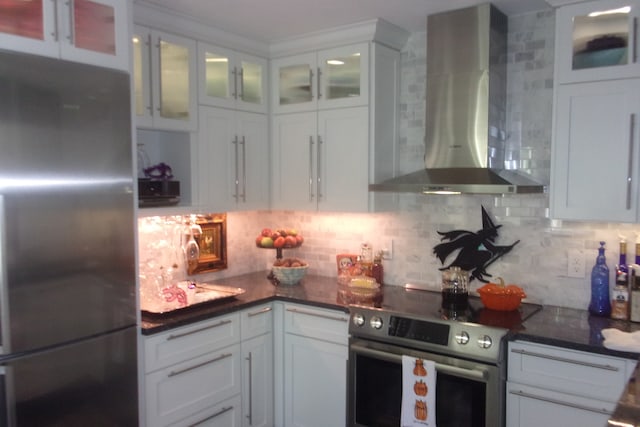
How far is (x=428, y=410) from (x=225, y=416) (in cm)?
113

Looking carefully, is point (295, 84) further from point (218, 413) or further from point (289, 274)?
point (218, 413)

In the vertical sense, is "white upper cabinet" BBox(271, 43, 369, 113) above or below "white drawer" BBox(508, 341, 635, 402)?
above

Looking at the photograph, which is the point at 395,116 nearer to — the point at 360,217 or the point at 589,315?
the point at 360,217

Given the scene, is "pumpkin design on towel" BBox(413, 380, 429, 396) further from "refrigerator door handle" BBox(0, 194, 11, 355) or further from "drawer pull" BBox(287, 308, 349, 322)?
"refrigerator door handle" BBox(0, 194, 11, 355)

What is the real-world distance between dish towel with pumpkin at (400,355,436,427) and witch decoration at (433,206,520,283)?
0.78 metres

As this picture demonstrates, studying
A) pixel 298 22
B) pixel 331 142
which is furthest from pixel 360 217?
pixel 298 22

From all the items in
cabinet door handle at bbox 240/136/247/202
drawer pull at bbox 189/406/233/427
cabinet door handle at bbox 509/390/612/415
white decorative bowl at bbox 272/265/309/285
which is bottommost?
drawer pull at bbox 189/406/233/427

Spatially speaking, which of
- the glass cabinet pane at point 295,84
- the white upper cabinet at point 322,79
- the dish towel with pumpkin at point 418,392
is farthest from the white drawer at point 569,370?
the glass cabinet pane at point 295,84

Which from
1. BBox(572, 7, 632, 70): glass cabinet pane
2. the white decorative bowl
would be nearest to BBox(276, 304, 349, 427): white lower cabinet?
the white decorative bowl

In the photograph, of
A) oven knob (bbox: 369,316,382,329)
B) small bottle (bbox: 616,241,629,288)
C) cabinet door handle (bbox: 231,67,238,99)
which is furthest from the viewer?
cabinet door handle (bbox: 231,67,238,99)

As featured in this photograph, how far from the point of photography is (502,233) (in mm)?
3107

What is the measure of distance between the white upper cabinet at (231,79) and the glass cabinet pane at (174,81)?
0.32ft

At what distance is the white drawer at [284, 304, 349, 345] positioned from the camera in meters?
3.04

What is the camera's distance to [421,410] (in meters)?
2.64
